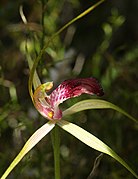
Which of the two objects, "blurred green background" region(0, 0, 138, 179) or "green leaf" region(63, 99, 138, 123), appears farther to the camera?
"blurred green background" region(0, 0, 138, 179)

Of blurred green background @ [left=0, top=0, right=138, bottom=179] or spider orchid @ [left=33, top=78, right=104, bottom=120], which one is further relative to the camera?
blurred green background @ [left=0, top=0, right=138, bottom=179]

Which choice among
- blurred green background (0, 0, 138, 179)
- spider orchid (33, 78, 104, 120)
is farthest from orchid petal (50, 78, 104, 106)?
blurred green background (0, 0, 138, 179)

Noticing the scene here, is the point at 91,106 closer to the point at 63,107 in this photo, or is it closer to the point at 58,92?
the point at 58,92

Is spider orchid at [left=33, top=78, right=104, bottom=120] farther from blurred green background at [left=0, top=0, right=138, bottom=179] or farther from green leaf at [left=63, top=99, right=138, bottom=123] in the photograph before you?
blurred green background at [left=0, top=0, right=138, bottom=179]

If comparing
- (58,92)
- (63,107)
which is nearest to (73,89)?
(58,92)

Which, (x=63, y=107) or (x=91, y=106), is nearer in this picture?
(x=91, y=106)

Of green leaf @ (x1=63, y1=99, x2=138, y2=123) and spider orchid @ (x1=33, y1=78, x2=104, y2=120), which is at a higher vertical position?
spider orchid @ (x1=33, y1=78, x2=104, y2=120)

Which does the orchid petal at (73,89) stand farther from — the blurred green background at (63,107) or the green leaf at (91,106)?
→ the blurred green background at (63,107)

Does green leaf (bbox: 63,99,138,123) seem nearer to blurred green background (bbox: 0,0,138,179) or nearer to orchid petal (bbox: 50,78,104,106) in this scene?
orchid petal (bbox: 50,78,104,106)
